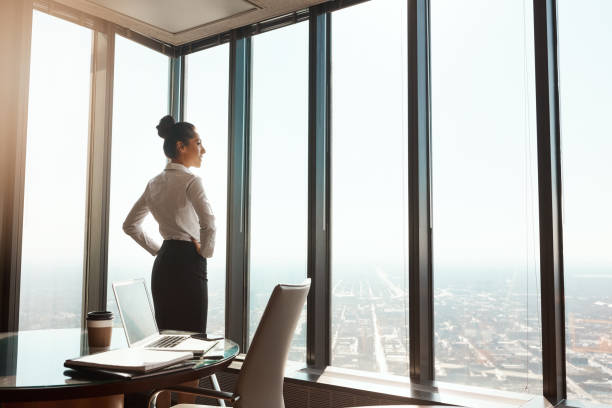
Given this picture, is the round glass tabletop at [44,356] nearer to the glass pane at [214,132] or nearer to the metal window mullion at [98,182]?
the metal window mullion at [98,182]

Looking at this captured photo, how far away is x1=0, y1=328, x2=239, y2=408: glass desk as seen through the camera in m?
1.36

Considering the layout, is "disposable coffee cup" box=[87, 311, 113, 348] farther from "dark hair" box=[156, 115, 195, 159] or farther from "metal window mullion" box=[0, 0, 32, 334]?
"metal window mullion" box=[0, 0, 32, 334]

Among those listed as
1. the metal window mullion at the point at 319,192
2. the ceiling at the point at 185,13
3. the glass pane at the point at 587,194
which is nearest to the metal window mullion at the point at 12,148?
the ceiling at the point at 185,13

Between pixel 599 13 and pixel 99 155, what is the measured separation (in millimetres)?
3172

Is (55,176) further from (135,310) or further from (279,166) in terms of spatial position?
(135,310)

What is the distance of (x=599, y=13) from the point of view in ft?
8.65

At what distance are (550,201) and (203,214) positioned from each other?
1742mm

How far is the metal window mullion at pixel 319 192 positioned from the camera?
3.40 meters

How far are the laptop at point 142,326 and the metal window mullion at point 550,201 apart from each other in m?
1.66

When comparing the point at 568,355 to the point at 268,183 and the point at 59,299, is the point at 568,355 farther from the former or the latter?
the point at 59,299

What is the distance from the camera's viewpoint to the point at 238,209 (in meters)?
3.86

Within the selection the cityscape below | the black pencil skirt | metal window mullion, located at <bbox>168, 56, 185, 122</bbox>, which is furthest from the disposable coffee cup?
metal window mullion, located at <bbox>168, 56, 185, 122</bbox>

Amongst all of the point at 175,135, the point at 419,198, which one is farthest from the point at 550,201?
the point at 175,135

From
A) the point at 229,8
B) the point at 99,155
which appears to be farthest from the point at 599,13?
the point at 99,155
